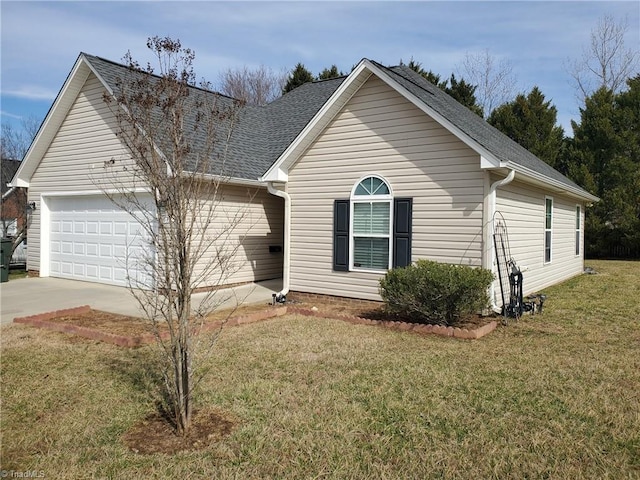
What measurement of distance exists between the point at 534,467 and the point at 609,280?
13.0m

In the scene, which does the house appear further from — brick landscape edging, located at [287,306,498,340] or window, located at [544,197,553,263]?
brick landscape edging, located at [287,306,498,340]

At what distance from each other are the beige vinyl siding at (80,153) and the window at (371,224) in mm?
5868

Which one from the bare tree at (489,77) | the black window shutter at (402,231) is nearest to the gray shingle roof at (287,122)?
the black window shutter at (402,231)

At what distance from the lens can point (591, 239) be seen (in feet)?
76.4

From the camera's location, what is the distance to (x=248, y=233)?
12.8 metres

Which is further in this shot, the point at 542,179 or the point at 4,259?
the point at 4,259

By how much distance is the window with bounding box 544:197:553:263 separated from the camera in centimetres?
1184

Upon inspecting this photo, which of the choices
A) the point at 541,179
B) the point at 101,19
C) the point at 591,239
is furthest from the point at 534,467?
the point at 591,239

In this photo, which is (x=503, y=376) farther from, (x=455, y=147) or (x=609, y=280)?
(x=609, y=280)

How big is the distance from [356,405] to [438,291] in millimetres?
3396

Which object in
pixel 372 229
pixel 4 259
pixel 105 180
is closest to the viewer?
pixel 372 229

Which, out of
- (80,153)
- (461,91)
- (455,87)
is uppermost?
(455,87)

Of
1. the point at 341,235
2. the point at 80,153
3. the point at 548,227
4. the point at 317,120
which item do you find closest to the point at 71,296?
the point at 80,153

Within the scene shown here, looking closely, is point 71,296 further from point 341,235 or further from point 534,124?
point 534,124
